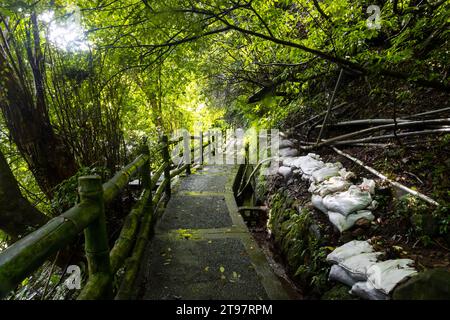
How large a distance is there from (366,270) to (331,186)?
1.29 m

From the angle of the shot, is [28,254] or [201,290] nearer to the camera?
[28,254]

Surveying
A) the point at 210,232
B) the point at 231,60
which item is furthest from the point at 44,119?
the point at 231,60

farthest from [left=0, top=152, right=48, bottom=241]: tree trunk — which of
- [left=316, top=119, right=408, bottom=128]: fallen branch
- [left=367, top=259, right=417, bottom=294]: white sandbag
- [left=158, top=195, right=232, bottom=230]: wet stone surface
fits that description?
[left=316, top=119, right=408, bottom=128]: fallen branch

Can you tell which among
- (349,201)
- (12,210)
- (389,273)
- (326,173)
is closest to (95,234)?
(389,273)

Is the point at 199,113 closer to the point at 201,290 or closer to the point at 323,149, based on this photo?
the point at 323,149

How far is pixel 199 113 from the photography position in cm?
1419

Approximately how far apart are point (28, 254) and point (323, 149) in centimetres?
478

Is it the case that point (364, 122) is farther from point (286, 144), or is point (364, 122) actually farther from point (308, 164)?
point (286, 144)

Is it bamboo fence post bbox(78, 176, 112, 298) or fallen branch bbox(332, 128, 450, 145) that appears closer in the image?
bamboo fence post bbox(78, 176, 112, 298)

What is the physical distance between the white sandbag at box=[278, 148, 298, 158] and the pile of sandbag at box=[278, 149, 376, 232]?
1578mm

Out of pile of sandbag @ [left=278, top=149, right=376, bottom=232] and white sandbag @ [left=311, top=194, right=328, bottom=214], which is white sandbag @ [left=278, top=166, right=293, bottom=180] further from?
white sandbag @ [left=311, top=194, right=328, bottom=214]

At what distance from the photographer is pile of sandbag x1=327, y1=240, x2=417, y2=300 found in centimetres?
174

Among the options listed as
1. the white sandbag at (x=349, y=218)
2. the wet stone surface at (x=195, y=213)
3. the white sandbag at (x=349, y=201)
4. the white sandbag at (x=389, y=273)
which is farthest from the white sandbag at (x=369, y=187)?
the wet stone surface at (x=195, y=213)
